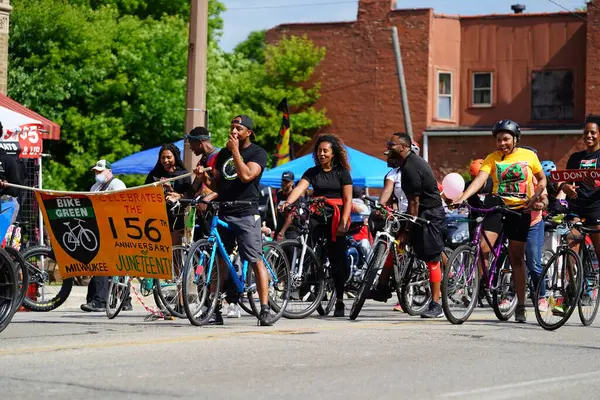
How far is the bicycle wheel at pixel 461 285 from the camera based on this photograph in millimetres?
11883

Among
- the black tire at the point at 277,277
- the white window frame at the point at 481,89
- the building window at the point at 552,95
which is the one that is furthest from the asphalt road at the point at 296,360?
the white window frame at the point at 481,89

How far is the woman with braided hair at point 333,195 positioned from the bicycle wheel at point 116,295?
209cm

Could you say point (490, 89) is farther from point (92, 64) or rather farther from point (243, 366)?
point (243, 366)

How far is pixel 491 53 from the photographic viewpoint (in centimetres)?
4172

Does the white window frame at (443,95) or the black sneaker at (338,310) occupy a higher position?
the white window frame at (443,95)

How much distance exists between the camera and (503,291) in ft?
41.0

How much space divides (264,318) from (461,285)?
2103 mm

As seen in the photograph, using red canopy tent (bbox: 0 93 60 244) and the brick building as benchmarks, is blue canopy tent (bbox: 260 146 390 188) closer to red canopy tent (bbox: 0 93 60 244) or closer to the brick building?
red canopy tent (bbox: 0 93 60 244)

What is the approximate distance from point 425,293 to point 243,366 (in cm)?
506

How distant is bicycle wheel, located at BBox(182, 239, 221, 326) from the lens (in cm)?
1095

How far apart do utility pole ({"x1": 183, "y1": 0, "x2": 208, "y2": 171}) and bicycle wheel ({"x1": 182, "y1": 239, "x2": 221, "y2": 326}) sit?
352 cm

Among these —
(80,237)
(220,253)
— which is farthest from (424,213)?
(80,237)

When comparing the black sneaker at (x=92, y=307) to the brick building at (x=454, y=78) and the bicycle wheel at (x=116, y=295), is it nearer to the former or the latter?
the bicycle wheel at (x=116, y=295)

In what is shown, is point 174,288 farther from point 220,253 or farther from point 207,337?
point 207,337
